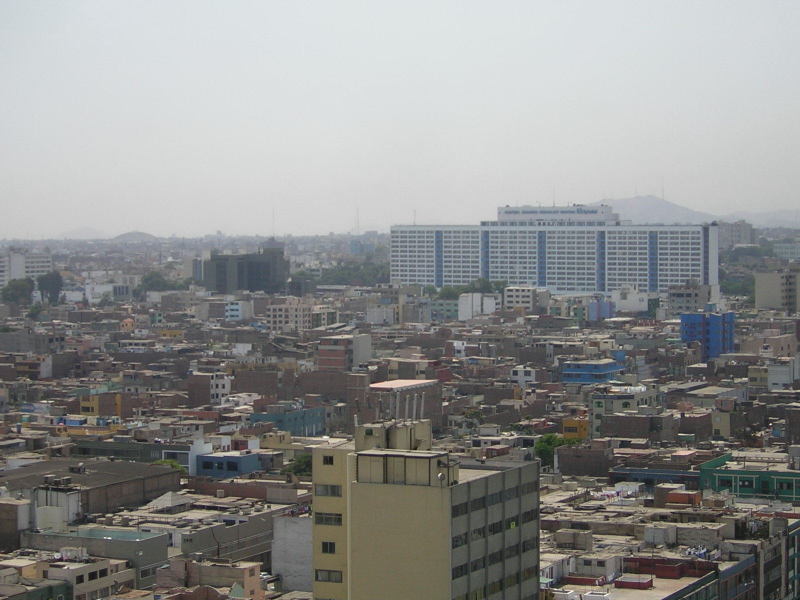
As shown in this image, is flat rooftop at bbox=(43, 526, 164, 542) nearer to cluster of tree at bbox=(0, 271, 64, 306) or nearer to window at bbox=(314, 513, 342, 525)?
window at bbox=(314, 513, 342, 525)

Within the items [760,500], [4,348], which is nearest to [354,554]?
[760,500]

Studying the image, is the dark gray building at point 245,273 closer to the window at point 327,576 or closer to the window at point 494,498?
the window at point 327,576

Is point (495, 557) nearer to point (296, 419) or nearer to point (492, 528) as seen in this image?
point (492, 528)

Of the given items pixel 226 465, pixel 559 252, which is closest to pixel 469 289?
pixel 559 252

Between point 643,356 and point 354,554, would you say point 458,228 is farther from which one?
point 354,554

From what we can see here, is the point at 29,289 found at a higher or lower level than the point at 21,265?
lower
